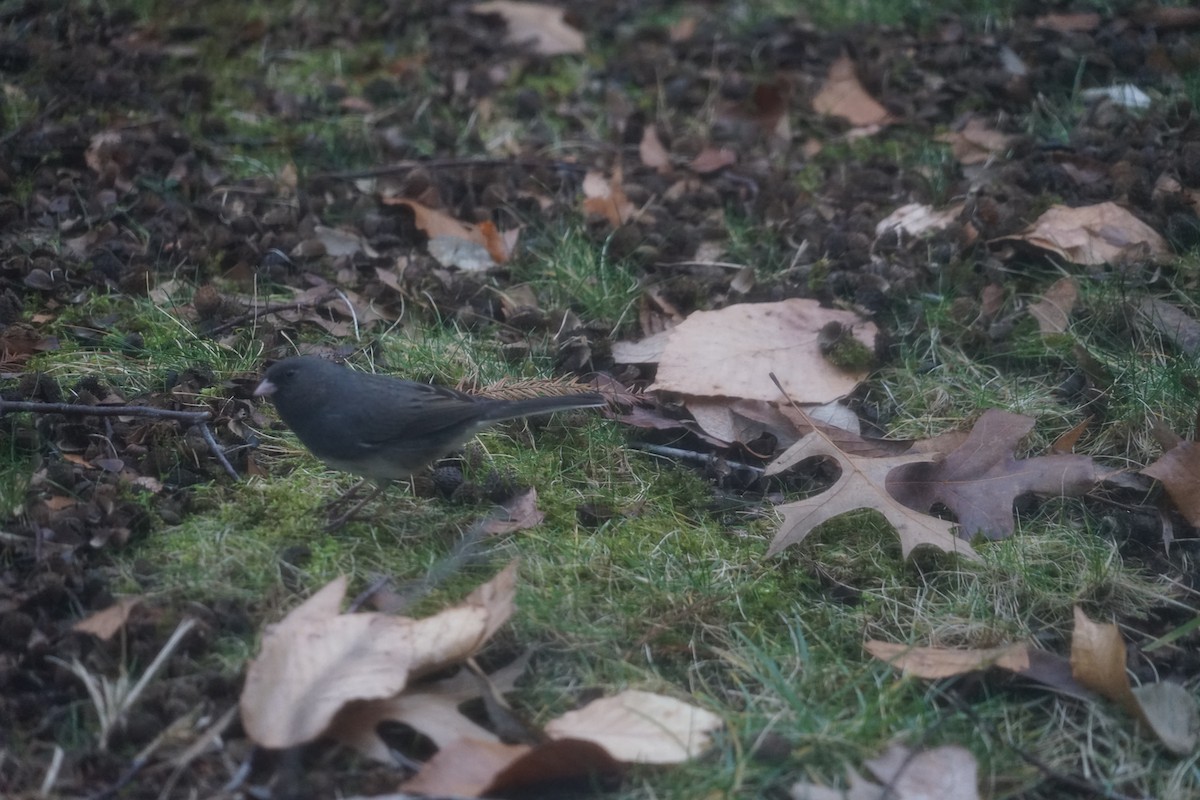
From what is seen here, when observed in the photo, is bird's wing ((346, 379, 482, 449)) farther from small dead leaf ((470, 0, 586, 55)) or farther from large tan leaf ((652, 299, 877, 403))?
small dead leaf ((470, 0, 586, 55))

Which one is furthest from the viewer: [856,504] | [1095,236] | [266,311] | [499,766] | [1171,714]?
[1095,236]

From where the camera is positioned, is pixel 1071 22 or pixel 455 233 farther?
pixel 1071 22

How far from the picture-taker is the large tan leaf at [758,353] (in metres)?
3.32

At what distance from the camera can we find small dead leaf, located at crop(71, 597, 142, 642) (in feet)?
7.63

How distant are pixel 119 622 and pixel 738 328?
6.41ft

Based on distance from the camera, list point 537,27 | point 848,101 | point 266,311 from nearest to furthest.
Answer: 1. point 266,311
2. point 848,101
3. point 537,27

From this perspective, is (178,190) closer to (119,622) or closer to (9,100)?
(9,100)

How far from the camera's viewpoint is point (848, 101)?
4.88m

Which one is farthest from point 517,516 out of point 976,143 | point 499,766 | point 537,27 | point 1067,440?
point 537,27

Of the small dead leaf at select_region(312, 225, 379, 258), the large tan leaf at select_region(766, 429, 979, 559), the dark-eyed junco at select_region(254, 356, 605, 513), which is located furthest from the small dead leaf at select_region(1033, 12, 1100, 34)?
the dark-eyed junco at select_region(254, 356, 605, 513)

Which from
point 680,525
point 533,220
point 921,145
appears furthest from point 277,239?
point 921,145

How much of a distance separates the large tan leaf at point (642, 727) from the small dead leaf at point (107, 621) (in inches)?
36.2

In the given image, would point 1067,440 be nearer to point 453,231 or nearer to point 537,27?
point 453,231

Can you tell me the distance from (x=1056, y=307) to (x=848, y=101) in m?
1.63
